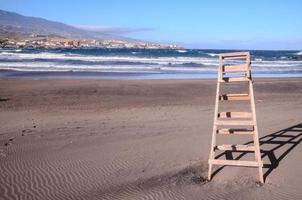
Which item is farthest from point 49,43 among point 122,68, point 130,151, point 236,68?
point 236,68

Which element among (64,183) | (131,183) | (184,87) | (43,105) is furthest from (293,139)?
(184,87)

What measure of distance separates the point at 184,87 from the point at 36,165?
52.1 ft

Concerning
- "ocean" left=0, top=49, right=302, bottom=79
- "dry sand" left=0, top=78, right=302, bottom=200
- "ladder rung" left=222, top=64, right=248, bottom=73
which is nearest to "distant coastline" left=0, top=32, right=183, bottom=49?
"ocean" left=0, top=49, right=302, bottom=79

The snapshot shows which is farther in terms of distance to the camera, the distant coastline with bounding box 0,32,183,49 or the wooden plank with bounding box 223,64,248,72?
the distant coastline with bounding box 0,32,183,49

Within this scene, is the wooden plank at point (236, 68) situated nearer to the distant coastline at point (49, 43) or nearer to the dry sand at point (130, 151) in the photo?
the dry sand at point (130, 151)

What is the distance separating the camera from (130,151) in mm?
8664

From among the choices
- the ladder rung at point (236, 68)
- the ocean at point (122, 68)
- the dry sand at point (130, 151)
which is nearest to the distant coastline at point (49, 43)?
the ocean at point (122, 68)

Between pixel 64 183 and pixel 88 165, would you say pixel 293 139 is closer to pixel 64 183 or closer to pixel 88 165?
pixel 88 165

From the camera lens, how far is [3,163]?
7.77m

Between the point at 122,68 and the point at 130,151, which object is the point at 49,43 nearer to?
the point at 122,68

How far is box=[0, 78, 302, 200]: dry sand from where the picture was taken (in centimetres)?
652

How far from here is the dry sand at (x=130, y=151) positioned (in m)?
6.52

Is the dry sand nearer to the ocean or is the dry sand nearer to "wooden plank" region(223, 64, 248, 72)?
"wooden plank" region(223, 64, 248, 72)

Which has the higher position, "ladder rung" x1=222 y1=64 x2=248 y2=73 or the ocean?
"ladder rung" x1=222 y1=64 x2=248 y2=73
